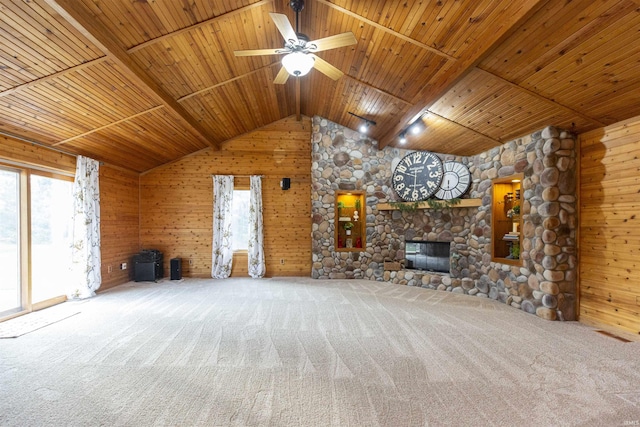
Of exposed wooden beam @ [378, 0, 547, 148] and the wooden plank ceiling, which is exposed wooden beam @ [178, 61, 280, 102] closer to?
the wooden plank ceiling

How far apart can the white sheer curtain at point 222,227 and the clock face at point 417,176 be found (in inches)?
158

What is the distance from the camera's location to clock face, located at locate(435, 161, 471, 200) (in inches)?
221

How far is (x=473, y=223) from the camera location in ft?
18.0

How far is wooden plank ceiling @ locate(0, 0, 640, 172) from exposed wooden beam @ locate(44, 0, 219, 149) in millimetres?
13

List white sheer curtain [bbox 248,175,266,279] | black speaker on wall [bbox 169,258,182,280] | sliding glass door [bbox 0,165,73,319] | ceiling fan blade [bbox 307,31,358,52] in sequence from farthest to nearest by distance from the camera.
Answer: white sheer curtain [bbox 248,175,266,279], black speaker on wall [bbox 169,258,182,280], sliding glass door [bbox 0,165,73,319], ceiling fan blade [bbox 307,31,358,52]

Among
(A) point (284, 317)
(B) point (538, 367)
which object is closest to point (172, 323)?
(A) point (284, 317)

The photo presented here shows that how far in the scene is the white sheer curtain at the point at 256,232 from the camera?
680 cm

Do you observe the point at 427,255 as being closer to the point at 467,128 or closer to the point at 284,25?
the point at 467,128

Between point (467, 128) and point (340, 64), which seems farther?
point (467, 128)

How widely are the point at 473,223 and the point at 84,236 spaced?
289 inches

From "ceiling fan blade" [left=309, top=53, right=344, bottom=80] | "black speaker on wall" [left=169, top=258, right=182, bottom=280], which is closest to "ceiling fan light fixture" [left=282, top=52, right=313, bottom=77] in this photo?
"ceiling fan blade" [left=309, top=53, right=344, bottom=80]

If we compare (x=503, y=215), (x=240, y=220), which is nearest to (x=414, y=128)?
(x=503, y=215)

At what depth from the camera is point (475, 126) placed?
4551 millimetres

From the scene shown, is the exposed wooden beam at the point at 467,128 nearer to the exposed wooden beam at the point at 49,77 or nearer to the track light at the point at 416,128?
the track light at the point at 416,128
